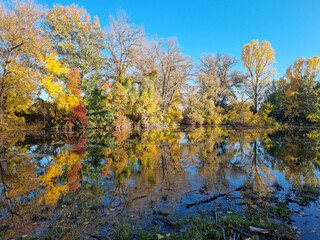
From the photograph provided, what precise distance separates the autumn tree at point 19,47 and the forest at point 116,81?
0.07 metres

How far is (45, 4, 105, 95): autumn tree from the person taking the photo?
21.8 m

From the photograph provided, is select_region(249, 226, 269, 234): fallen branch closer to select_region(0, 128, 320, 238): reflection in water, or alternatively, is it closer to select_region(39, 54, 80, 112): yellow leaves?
select_region(0, 128, 320, 238): reflection in water

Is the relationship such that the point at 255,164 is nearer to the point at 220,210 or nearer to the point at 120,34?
the point at 220,210

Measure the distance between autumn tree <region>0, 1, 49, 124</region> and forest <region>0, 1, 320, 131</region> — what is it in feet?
0.24

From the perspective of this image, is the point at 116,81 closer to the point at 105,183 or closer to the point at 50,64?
the point at 50,64

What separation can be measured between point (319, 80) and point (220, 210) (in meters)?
39.5

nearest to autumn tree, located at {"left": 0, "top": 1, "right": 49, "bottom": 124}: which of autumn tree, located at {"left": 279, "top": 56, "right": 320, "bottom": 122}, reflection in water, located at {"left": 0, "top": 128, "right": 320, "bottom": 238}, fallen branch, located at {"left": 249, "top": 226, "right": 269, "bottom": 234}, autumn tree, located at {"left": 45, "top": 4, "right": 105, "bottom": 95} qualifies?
autumn tree, located at {"left": 45, "top": 4, "right": 105, "bottom": 95}

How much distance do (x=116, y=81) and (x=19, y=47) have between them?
9664 mm

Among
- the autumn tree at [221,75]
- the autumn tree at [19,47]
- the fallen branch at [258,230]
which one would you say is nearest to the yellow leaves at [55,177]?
the fallen branch at [258,230]

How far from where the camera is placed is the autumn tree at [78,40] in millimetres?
21828

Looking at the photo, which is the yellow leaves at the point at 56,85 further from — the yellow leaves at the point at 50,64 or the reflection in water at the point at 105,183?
the reflection in water at the point at 105,183

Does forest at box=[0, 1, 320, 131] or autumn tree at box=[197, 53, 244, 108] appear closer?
forest at box=[0, 1, 320, 131]

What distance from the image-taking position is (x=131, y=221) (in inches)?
104

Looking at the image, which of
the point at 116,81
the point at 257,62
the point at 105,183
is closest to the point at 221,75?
the point at 257,62
